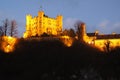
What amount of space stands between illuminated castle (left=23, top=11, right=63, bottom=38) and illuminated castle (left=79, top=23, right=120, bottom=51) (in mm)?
7918

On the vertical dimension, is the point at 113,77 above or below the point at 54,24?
below

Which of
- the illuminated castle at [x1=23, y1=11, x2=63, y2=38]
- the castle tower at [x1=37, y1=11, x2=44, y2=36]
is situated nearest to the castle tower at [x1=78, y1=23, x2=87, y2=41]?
the illuminated castle at [x1=23, y1=11, x2=63, y2=38]

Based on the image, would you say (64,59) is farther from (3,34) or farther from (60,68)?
(3,34)

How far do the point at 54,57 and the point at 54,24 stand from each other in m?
33.9

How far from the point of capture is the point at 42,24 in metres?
126

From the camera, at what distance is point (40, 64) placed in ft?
305

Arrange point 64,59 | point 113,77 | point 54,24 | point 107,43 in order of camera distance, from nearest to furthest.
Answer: point 113,77, point 64,59, point 107,43, point 54,24

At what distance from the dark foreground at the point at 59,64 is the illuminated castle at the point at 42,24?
2378cm

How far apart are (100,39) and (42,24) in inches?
642

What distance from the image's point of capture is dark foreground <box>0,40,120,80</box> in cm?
8836

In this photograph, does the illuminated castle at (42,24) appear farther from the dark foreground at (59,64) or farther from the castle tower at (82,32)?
the dark foreground at (59,64)

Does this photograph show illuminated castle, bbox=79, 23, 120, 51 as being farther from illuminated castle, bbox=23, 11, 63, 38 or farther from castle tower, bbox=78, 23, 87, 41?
illuminated castle, bbox=23, 11, 63, 38

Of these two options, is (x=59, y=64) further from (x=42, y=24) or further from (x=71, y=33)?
(x=42, y=24)

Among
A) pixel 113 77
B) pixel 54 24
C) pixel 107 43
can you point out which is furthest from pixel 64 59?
pixel 54 24
